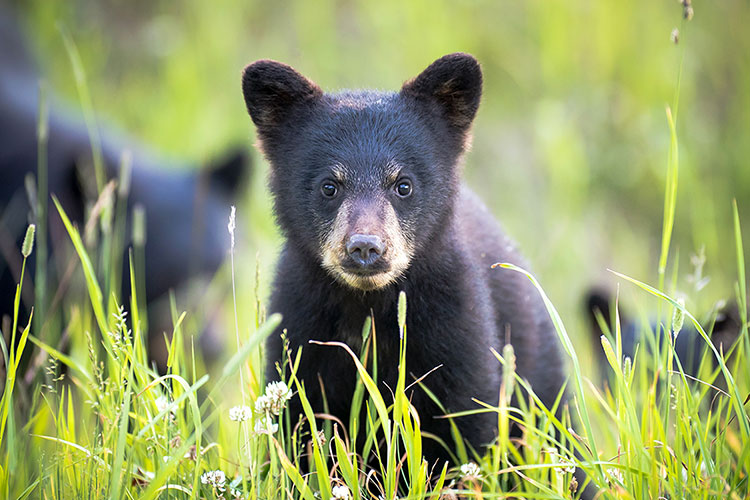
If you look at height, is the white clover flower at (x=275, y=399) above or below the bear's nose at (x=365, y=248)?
below

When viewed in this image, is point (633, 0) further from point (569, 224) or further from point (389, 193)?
point (389, 193)

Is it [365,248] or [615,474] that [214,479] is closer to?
[365,248]

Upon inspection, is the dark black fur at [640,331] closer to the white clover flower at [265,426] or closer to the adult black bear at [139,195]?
the white clover flower at [265,426]

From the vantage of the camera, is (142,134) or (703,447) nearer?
(703,447)

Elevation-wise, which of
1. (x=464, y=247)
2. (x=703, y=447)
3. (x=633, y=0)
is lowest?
(x=703, y=447)

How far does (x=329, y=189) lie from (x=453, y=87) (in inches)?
27.0

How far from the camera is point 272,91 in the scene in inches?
126

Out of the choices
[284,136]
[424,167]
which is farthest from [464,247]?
[284,136]

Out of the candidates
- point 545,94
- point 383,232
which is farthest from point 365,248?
point 545,94

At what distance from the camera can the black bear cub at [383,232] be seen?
9.73 ft

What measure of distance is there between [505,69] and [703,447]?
243 inches

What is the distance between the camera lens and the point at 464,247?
3270 millimetres

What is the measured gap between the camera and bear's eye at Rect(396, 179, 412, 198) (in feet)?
10.0

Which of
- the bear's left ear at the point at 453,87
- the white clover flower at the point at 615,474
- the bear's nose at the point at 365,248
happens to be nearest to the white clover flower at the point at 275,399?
the bear's nose at the point at 365,248
